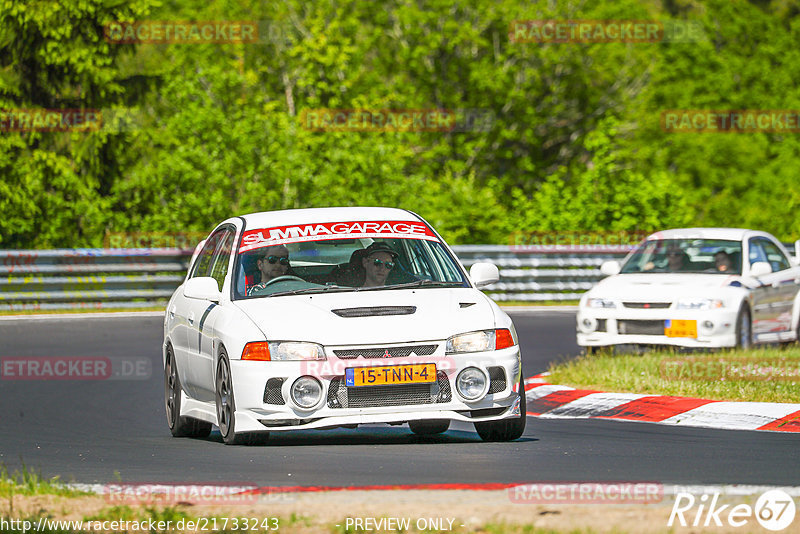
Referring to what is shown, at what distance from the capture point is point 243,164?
32.8 meters

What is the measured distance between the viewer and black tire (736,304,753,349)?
662 inches

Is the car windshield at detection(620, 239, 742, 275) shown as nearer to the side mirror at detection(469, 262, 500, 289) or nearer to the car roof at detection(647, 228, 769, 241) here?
the car roof at detection(647, 228, 769, 241)

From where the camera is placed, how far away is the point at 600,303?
1698cm

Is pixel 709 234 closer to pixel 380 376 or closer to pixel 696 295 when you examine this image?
pixel 696 295

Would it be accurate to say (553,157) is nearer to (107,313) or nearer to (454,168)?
(454,168)

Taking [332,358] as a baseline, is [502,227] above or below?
below

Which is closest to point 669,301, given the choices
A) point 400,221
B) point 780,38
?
point 400,221

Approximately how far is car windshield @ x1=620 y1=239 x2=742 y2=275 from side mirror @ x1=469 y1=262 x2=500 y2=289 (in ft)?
23.9

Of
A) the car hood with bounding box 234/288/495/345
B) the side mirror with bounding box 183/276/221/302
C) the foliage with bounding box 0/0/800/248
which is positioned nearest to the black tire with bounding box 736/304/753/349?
the car hood with bounding box 234/288/495/345

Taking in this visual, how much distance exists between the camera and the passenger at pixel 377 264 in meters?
10.7

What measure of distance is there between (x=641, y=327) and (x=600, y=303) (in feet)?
1.77

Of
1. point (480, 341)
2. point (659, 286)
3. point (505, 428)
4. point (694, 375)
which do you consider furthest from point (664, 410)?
point (659, 286)

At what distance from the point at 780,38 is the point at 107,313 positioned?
135ft

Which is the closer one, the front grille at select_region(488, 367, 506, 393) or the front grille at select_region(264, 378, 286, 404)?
the front grille at select_region(264, 378, 286, 404)
